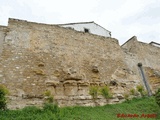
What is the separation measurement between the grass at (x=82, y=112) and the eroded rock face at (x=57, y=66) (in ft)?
2.39

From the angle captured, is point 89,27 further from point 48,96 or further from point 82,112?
point 82,112

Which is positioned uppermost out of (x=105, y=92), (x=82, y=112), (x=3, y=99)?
(x=105, y=92)

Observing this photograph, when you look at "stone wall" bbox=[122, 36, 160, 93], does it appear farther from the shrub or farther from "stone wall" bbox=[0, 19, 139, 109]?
the shrub

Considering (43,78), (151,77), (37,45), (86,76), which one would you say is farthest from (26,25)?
(151,77)

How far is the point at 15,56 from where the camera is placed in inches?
345

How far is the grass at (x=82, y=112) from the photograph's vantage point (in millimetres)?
6605

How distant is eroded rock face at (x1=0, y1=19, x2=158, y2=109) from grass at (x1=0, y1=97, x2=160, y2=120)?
73cm

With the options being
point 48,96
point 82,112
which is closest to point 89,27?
point 48,96

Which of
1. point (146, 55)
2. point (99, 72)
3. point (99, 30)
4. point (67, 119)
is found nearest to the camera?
point (67, 119)

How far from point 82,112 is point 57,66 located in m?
2.82

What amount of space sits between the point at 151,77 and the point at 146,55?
1991 millimetres

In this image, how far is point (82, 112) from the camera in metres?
7.76

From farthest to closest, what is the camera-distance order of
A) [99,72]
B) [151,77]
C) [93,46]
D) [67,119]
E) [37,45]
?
[151,77]
[93,46]
[99,72]
[37,45]
[67,119]

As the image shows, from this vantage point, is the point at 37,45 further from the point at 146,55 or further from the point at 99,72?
the point at 146,55
